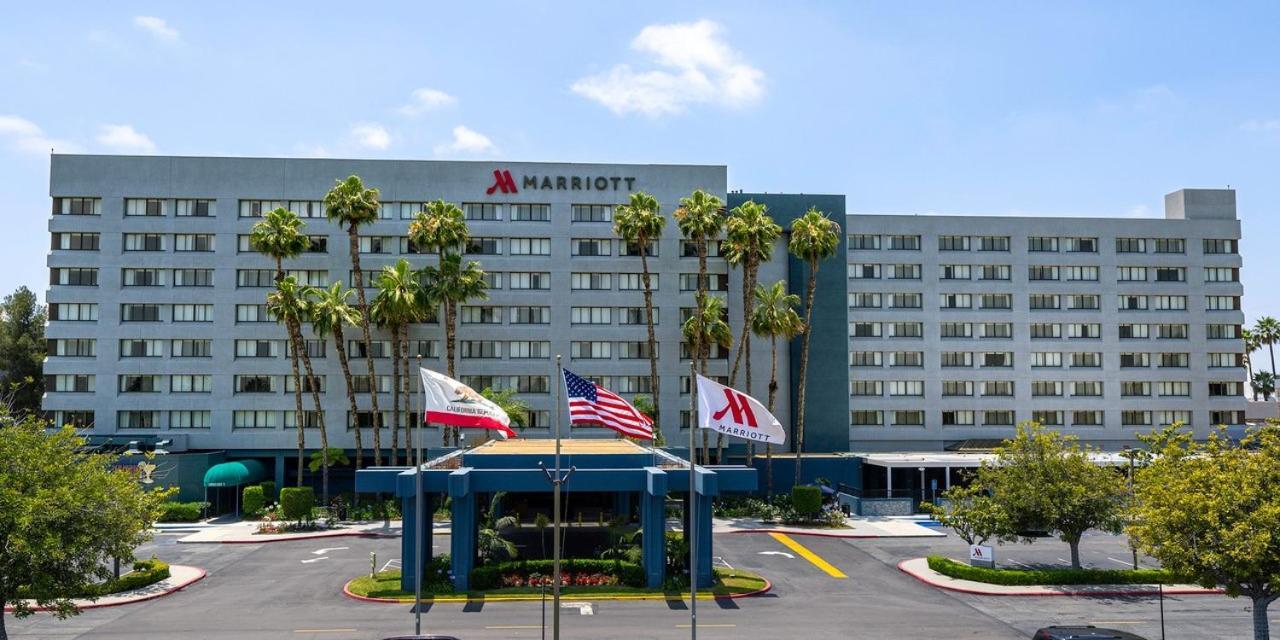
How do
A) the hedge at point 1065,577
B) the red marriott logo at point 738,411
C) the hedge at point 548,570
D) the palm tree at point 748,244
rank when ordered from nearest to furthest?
the red marriott logo at point 738,411, the hedge at point 548,570, the hedge at point 1065,577, the palm tree at point 748,244

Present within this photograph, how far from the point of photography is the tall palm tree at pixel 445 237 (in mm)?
69938

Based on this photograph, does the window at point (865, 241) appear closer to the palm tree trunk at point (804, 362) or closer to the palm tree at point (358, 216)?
the palm tree trunk at point (804, 362)

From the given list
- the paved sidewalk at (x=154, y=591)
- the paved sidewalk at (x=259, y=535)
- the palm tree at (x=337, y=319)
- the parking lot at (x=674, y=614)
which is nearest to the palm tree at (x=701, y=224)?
the paved sidewalk at (x=259, y=535)

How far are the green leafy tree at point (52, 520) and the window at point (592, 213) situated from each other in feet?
168

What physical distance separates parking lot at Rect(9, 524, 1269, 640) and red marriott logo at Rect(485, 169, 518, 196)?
3786 centimetres

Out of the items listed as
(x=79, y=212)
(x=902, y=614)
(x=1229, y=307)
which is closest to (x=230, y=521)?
(x=79, y=212)

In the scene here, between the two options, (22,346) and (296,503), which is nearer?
(296,503)

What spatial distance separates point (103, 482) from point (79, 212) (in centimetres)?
5555

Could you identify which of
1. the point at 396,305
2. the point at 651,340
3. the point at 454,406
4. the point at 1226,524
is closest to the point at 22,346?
the point at 396,305

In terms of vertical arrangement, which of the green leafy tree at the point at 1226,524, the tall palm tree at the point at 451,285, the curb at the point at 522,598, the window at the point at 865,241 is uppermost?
the window at the point at 865,241

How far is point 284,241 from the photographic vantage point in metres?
67.9

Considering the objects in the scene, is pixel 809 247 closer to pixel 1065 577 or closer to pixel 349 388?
pixel 1065 577

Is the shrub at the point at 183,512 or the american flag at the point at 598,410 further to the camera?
the shrub at the point at 183,512

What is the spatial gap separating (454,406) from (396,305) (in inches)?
1579
